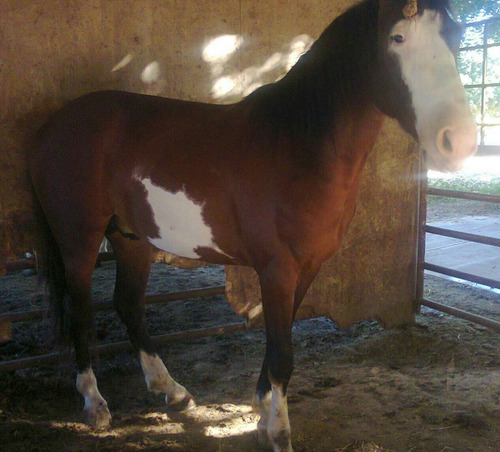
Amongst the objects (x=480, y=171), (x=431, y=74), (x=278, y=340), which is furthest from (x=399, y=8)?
(x=480, y=171)

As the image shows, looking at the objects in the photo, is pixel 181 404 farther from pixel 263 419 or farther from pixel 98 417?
pixel 263 419

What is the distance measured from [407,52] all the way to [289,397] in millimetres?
1877

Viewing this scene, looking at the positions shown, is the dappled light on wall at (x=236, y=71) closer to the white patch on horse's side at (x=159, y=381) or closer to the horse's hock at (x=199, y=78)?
the horse's hock at (x=199, y=78)

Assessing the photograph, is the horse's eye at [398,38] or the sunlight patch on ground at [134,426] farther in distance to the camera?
the sunlight patch on ground at [134,426]

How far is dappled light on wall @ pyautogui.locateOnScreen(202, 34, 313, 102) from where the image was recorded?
3020mm

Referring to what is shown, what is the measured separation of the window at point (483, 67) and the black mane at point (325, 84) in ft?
22.7

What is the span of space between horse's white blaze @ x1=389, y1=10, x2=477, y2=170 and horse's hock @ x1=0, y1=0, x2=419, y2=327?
147 cm

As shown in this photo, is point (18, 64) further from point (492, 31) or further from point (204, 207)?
point (492, 31)

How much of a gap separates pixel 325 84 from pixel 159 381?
180 cm

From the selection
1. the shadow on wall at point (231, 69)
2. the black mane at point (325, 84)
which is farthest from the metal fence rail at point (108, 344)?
the black mane at point (325, 84)

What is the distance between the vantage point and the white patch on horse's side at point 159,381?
2.74 m

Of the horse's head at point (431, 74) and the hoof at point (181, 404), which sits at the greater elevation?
the horse's head at point (431, 74)

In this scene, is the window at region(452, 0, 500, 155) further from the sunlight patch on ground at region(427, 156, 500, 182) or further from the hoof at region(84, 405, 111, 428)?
the hoof at region(84, 405, 111, 428)

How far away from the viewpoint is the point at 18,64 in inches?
103
